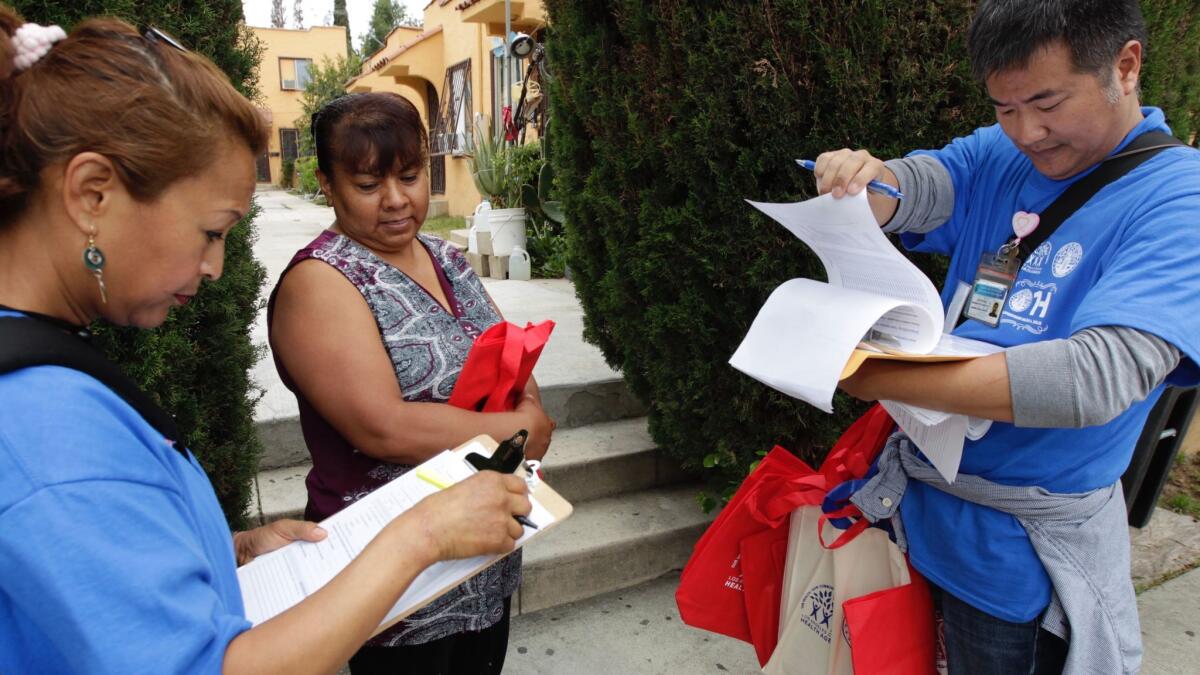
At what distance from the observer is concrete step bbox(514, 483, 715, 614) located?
10.3ft

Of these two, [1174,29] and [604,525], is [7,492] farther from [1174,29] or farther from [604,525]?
[1174,29]

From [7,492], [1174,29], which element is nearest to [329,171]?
[7,492]

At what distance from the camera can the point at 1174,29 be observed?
2.81 meters

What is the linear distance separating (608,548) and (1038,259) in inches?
91.2

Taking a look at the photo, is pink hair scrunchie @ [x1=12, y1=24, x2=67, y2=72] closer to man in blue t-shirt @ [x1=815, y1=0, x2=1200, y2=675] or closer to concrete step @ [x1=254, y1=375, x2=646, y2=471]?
man in blue t-shirt @ [x1=815, y1=0, x2=1200, y2=675]

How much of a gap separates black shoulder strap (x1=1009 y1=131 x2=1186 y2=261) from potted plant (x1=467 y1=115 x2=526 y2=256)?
655cm

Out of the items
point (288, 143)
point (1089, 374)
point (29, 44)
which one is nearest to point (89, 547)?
point (29, 44)

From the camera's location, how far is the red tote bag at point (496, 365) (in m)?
1.63

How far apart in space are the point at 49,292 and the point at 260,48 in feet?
5.34

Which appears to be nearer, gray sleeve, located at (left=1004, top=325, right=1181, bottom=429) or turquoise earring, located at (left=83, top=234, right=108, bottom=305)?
turquoise earring, located at (left=83, top=234, right=108, bottom=305)

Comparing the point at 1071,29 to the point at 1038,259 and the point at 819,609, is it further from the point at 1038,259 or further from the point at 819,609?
the point at 819,609

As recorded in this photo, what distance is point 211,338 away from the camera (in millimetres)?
2025

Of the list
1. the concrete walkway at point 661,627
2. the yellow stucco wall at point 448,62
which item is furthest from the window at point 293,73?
the concrete walkway at point 661,627

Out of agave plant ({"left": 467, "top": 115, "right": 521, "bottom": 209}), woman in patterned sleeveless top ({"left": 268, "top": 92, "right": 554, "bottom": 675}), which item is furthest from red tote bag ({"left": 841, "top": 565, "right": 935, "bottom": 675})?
agave plant ({"left": 467, "top": 115, "right": 521, "bottom": 209})
